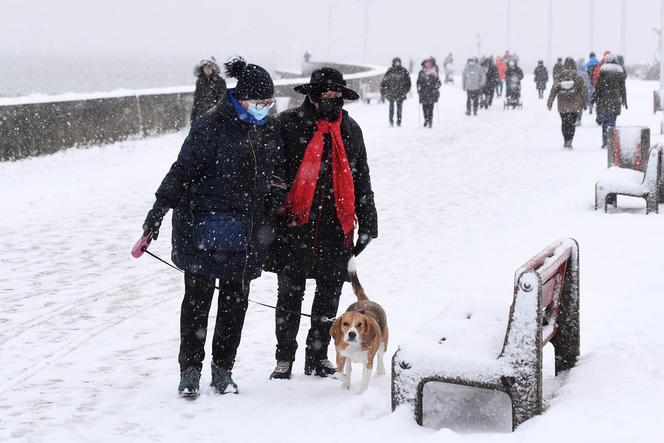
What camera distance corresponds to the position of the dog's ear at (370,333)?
6284mm

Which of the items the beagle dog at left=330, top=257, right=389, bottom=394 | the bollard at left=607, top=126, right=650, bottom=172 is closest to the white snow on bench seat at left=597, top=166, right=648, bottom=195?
the bollard at left=607, top=126, right=650, bottom=172

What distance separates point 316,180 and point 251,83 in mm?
759

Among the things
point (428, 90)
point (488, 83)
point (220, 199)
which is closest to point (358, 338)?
point (220, 199)

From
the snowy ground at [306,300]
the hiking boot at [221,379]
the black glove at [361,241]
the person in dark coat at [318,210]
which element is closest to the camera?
the snowy ground at [306,300]

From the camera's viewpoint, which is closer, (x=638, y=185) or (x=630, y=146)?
(x=638, y=185)

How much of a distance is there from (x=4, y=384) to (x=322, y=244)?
2002 millimetres

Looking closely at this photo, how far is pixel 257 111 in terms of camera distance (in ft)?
20.1

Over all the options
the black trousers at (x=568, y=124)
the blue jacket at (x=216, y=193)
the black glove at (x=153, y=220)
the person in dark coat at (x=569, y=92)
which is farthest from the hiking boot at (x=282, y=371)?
the black trousers at (x=568, y=124)

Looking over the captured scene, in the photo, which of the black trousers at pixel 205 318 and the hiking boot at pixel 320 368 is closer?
the black trousers at pixel 205 318

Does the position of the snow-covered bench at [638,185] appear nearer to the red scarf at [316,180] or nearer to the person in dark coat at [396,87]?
the red scarf at [316,180]

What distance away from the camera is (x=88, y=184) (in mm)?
16094

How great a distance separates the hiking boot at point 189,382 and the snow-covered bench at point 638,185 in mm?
8043

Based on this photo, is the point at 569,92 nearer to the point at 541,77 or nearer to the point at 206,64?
the point at 206,64

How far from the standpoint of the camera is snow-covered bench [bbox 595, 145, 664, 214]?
43.1 ft
